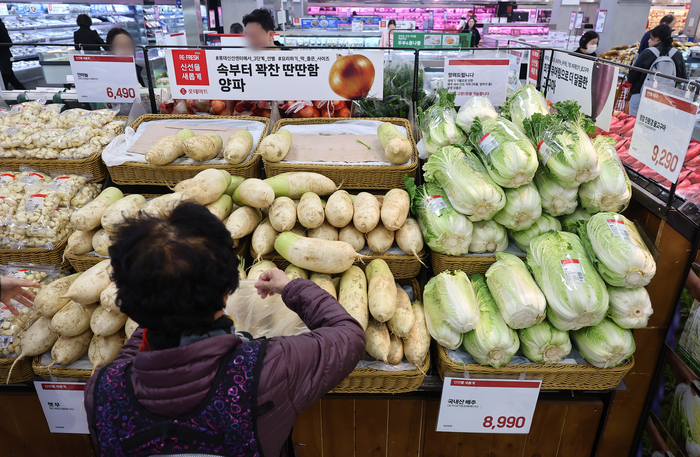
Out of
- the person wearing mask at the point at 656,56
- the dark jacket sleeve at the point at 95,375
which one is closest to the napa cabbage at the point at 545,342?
the dark jacket sleeve at the point at 95,375

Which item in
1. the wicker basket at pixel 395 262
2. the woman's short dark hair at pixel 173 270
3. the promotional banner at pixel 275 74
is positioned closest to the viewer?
the woman's short dark hair at pixel 173 270

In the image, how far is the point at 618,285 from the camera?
6.13 feet

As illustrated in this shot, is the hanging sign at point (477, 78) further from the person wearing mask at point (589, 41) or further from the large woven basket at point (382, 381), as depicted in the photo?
the person wearing mask at point (589, 41)

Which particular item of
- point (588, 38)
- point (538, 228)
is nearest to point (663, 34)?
point (588, 38)

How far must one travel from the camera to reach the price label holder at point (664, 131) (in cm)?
177

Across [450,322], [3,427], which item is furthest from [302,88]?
[3,427]

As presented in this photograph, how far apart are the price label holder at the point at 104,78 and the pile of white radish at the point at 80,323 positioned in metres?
1.61

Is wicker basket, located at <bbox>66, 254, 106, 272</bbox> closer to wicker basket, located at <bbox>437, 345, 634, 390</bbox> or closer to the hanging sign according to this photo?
wicker basket, located at <bbox>437, 345, 634, 390</bbox>

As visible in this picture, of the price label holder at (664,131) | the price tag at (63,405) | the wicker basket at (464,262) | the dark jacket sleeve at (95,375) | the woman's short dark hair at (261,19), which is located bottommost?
the price tag at (63,405)

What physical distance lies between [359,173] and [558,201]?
1.04 m

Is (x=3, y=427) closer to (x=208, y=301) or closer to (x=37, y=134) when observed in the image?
(x=37, y=134)

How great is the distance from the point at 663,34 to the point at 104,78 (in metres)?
7.44

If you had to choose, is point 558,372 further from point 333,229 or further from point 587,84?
point 587,84

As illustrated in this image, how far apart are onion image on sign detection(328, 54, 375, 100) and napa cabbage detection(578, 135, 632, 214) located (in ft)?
4.81
